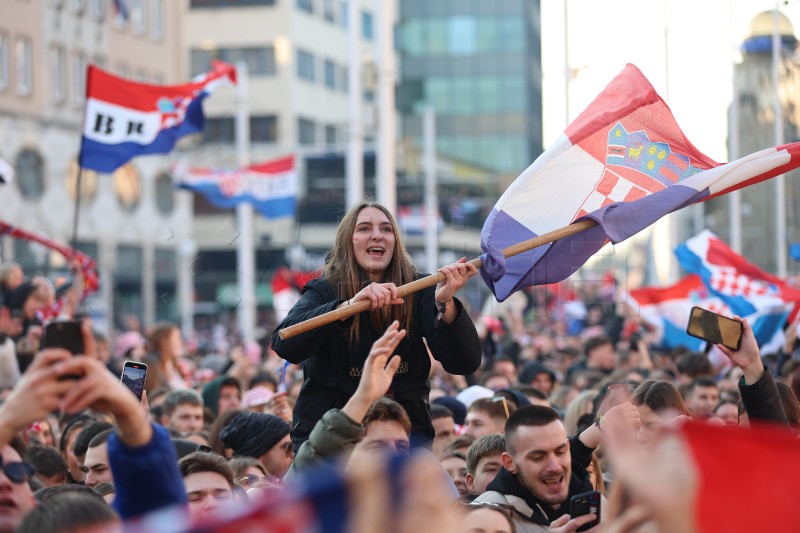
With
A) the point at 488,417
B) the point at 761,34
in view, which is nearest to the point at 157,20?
the point at 761,34

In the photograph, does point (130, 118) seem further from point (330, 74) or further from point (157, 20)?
point (330, 74)

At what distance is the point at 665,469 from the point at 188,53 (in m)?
70.8

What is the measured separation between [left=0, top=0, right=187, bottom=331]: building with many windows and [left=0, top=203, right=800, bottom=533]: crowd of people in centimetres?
3443

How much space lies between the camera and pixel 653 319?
1939 centimetres

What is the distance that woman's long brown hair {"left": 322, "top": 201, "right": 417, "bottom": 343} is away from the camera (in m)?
6.38

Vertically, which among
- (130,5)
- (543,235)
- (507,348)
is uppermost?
(130,5)

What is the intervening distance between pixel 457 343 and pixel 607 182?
165 centimetres

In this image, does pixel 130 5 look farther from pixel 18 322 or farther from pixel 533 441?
pixel 533 441

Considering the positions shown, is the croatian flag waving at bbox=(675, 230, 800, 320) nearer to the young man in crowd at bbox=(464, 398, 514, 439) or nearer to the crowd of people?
the crowd of people

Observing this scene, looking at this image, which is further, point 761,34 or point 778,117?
point 761,34

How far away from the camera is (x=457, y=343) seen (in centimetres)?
612

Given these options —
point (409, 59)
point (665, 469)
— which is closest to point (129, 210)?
point (409, 59)

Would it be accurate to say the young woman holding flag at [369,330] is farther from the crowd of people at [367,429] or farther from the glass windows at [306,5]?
the glass windows at [306,5]

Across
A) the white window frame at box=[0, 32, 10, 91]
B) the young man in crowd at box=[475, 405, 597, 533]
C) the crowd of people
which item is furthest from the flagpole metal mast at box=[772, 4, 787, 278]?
the white window frame at box=[0, 32, 10, 91]
